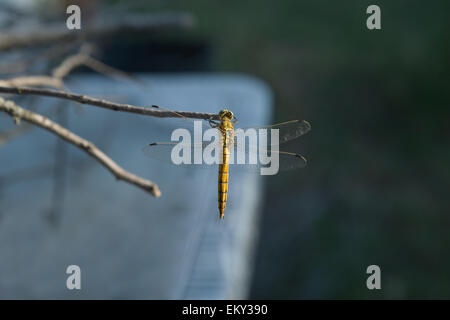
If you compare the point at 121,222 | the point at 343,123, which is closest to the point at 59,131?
the point at 121,222

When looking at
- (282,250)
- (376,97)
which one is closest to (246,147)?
(282,250)

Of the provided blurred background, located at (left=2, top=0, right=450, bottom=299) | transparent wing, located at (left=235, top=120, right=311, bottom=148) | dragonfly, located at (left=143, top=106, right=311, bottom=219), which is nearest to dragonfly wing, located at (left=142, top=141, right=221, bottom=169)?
dragonfly, located at (left=143, top=106, right=311, bottom=219)

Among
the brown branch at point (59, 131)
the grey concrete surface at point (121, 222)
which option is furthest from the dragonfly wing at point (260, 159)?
the grey concrete surface at point (121, 222)

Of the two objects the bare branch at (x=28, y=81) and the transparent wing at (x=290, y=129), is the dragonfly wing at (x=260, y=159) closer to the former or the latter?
the transparent wing at (x=290, y=129)

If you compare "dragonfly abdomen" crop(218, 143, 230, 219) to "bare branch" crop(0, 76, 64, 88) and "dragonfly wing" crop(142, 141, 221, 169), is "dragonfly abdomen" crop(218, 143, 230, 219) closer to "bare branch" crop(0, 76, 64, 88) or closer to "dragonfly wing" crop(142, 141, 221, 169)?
"dragonfly wing" crop(142, 141, 221, 169)

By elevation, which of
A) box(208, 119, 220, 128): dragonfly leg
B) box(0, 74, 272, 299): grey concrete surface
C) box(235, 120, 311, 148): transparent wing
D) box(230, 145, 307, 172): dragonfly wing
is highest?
box(208, 119, 220, 128): dragonfly leg

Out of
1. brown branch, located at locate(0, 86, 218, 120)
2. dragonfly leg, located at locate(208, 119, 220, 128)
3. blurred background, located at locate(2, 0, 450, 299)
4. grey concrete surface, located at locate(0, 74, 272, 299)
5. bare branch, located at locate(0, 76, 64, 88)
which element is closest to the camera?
brown branch, located at locate(0, 86, 218, 120)
